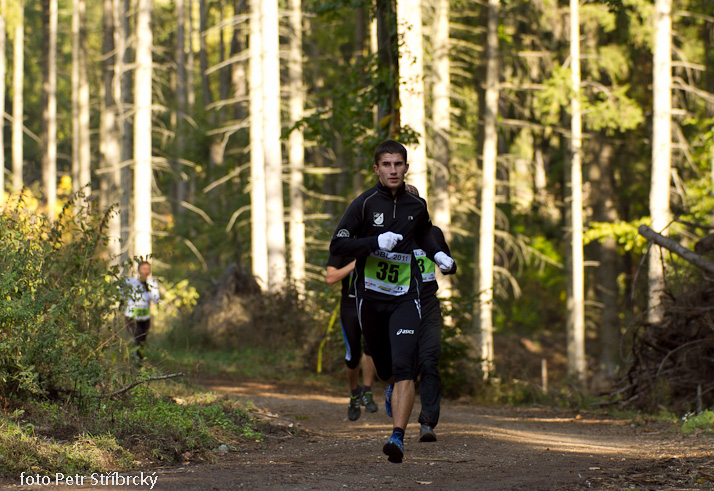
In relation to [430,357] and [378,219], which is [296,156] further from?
[430,357]

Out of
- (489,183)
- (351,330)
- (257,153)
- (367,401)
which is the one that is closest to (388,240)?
(351,330)

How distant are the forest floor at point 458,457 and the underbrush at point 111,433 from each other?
244 mm

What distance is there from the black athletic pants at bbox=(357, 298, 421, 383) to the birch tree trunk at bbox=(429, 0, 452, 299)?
1501cm

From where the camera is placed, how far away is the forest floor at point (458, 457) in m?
5.99

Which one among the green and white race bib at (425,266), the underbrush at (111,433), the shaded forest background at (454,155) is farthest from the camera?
the shaded forest background at (454,155)

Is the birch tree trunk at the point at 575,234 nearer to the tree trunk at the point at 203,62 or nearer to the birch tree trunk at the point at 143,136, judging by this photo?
the birch tree trunk at the point at 143,136

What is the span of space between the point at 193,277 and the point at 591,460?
16.9 metres

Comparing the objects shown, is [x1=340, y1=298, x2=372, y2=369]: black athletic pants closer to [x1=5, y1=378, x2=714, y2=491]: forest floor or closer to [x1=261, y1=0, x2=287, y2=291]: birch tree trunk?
Answer: [x1=5, y1=378, x2=714, y2=491]: forest floor

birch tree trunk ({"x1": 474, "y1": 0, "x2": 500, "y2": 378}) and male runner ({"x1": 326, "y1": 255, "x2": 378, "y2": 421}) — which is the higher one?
birch tree trunk ({"x1": 474, "y1": 0, "x2": 500, "y2": 378})

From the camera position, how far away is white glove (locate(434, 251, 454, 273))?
6.50 metres

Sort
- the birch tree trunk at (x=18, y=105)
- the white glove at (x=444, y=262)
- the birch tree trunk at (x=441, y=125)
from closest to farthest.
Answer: the white glove at (x=444, y=262) → the birch tree trunk at (x=441, y=125) → the birch tree trunk at (x=18, y=105)

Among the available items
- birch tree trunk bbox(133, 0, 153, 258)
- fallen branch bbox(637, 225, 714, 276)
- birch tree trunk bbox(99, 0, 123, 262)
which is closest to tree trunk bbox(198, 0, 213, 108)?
birch tree trunk bbox(99, 0, 123, 262)

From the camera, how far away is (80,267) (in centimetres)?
836

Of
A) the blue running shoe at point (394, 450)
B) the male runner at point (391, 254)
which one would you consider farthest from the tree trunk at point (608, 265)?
the blue running shoe at point (394, 450)
